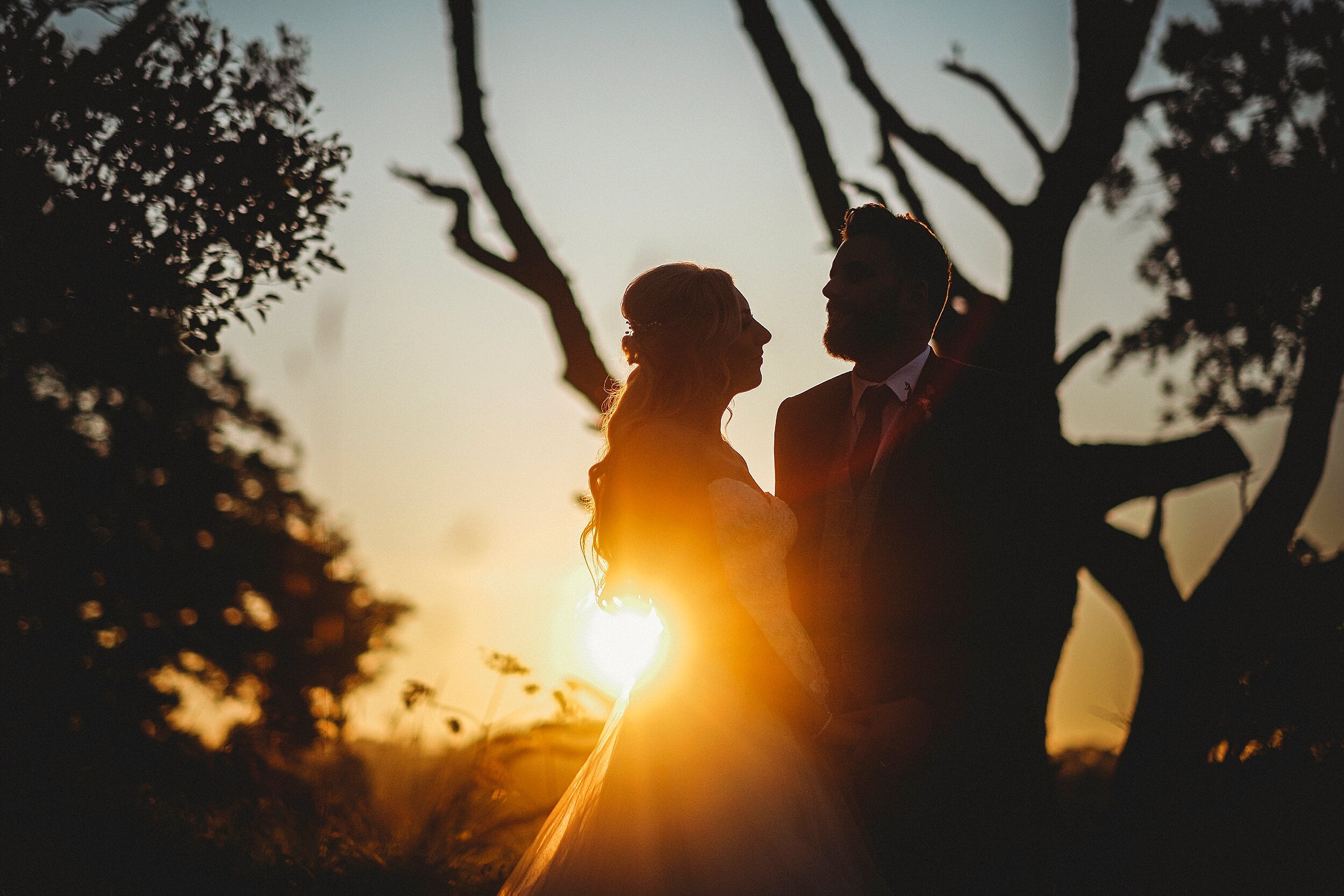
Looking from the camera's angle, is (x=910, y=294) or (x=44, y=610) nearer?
(x=910, y=294)

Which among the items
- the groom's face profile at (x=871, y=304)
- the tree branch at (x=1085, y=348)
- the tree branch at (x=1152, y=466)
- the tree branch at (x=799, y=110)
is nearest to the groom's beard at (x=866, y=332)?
the groom's face profile at (x=871, y=304)

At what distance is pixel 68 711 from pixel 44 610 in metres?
2.19

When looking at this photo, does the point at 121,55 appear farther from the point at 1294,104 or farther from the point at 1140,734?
the point at 1294,104

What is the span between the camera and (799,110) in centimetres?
768

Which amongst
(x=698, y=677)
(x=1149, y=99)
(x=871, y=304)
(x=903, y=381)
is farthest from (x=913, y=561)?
(x=1149, y=99)

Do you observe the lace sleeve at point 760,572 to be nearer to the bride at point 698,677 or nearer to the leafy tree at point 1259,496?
the bride at point 698,677

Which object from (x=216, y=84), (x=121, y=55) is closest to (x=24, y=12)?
(x=121, y=55)

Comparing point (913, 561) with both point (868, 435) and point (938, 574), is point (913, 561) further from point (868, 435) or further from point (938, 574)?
point (868, 435)

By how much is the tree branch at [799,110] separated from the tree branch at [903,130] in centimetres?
107

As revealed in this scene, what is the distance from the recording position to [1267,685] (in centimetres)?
645

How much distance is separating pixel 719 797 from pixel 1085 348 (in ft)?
18.2

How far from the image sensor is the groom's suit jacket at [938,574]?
378 cm

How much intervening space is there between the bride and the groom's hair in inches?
32.4

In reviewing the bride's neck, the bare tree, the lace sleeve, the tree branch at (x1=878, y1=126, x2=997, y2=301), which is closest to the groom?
the lace sleeve
